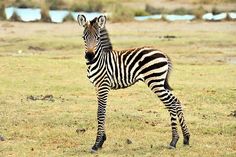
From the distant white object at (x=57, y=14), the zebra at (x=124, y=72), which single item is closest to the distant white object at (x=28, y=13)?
the distant white object at (x=57, y=14)

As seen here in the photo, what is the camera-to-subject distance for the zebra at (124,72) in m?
10.5

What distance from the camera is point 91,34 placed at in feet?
33.7

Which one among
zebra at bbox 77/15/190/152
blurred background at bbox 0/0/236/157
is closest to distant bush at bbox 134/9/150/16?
blurred background at bbox 0/0/236/157

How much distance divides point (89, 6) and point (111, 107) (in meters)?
31.8

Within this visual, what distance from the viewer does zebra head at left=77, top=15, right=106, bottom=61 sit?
33.4 feet

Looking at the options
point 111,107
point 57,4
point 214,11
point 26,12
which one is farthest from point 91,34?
point 57,4

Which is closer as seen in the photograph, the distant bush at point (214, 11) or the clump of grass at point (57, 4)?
the distant bush at point (214, 11)

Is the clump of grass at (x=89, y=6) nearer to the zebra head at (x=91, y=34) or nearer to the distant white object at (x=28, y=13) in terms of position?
→ the distant white object at (x=28, y=13)

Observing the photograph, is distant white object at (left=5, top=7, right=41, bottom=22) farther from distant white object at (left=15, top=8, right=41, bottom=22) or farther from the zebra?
the zebra

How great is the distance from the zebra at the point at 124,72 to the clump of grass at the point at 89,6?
34.8 metres

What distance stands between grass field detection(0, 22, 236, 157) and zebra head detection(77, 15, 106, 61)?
5.29ft

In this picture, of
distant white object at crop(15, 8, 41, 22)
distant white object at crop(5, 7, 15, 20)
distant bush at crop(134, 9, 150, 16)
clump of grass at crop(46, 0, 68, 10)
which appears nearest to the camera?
distant white object at crop(5, 7, 15, 20)

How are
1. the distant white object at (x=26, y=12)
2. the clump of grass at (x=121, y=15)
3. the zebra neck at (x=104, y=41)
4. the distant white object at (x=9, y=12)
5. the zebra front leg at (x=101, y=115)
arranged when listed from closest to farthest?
the zebra front leg at (x=101, y=115) → the zebra neck at (x=104, y=41) → the clump of grass at (x=121, y=15) → the distant white object at (x=9, y=12) → the distant white object at (x=26, y=12)

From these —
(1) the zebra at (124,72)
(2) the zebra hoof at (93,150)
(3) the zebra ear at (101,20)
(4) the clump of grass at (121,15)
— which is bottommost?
(4) the clump of grass at (121,15)
